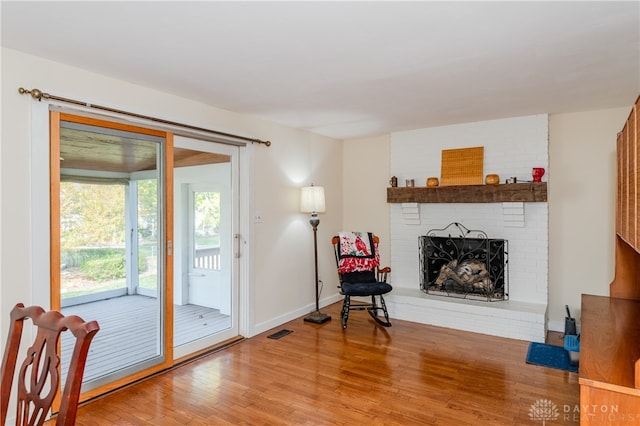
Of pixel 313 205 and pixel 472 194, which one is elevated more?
pixel 472 194

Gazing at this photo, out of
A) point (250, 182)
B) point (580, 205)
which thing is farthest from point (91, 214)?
point (580, 205)

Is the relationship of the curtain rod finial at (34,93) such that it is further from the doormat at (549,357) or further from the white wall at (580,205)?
the white wall at (580,205)

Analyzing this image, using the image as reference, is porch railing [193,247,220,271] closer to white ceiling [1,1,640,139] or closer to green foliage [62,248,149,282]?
green foliage [62,248,149,282]

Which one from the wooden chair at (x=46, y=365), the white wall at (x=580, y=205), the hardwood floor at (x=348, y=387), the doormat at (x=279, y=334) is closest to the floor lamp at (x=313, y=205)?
the doormat at (x=279, y=334)

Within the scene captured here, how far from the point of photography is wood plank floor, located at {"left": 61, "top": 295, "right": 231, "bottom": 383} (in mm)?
2922

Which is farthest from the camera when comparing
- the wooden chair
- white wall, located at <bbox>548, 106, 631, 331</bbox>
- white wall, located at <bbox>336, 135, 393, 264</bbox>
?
white wall, located at <bbox>336, 135, 393, 264</bbox>

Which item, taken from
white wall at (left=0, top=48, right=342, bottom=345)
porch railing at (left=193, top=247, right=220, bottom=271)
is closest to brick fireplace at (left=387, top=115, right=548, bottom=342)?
white wall at (left=0, top=48, right=342, bottom=345)

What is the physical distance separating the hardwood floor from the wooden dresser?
0.67 m

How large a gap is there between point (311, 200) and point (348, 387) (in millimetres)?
2307

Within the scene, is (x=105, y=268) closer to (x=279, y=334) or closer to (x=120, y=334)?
(x=120, y=334)

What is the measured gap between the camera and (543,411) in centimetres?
255

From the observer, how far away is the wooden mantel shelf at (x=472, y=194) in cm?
415

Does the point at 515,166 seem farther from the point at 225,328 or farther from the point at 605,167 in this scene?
the point at 225,328

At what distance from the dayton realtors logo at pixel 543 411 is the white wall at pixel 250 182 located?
2.64 meters
